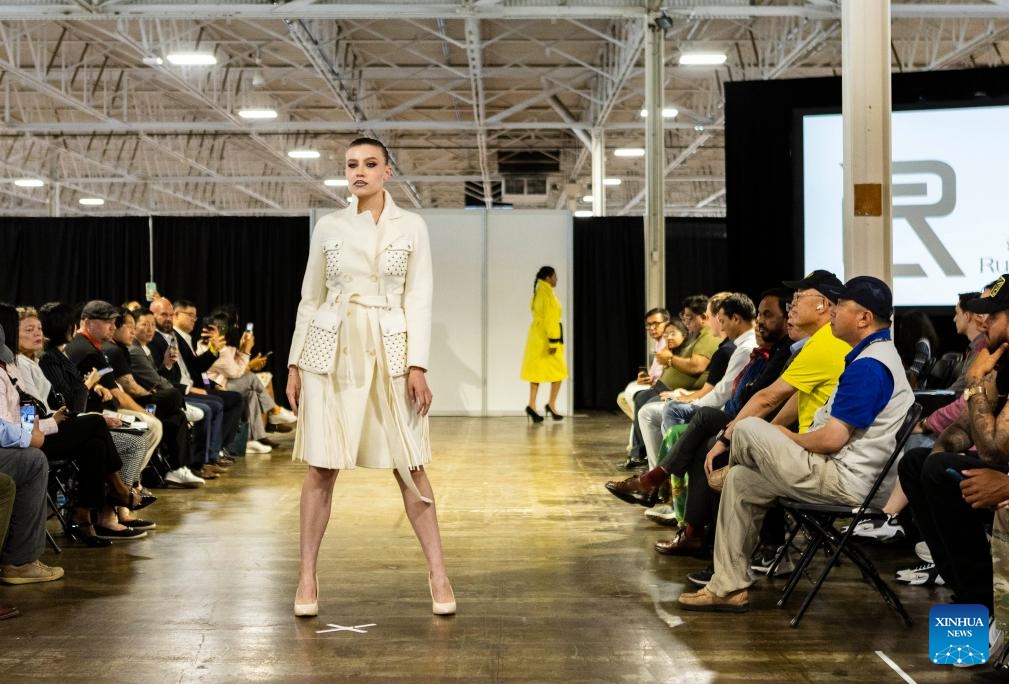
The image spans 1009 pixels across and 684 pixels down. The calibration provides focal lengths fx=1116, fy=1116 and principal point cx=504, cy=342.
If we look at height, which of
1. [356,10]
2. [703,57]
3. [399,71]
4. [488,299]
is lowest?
[488,299]

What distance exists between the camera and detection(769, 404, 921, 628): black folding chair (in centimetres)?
343

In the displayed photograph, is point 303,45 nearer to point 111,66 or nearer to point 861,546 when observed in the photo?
point 111,66

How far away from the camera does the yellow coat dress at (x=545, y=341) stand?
1074 centimetres

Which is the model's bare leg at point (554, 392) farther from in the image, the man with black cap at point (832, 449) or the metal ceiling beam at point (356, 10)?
the man with black cap at point (832, 449)

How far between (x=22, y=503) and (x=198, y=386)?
3606mm

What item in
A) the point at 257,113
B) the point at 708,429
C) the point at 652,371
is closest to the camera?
the point at 708,429

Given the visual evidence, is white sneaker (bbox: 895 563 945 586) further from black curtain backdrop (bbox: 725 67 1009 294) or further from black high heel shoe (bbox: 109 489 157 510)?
black curtain backdrop (bbox: 725 67 1009 294)

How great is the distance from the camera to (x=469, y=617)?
3.54 metres

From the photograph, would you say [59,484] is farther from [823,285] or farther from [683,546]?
[823,285]

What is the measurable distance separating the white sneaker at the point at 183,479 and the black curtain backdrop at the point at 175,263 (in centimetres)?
585

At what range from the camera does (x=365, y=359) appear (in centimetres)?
344

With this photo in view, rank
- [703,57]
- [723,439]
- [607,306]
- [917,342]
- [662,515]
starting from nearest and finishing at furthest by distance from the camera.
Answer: [723,439], [662,515], [917,342], [703,57], [607,306]

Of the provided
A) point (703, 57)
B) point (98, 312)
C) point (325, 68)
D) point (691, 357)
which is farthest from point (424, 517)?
point (325, 68)

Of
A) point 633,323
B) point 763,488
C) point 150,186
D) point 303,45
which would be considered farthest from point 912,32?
point 150,186
